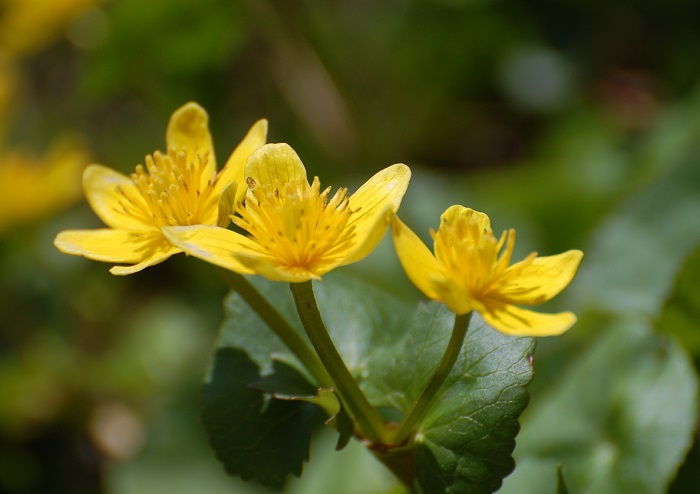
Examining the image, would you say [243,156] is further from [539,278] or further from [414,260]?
[539,278]

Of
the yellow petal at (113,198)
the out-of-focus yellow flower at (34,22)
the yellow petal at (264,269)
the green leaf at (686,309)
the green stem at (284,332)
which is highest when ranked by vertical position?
the out-of-focus yellow flower at (34,22)

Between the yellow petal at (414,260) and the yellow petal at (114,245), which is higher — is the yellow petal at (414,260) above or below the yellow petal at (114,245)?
below

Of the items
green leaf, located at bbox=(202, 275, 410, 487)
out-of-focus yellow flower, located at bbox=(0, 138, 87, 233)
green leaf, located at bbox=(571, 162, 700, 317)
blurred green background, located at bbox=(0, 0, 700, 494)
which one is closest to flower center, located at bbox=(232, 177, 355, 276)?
green leaf, located at bbox=(202, 275, 410, 487)

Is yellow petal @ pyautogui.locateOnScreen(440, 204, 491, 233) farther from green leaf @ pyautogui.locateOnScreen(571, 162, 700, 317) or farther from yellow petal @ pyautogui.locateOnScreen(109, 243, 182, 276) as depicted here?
green leaf @ pyautogui.locateOnScreen(571, 162, 700, 317)

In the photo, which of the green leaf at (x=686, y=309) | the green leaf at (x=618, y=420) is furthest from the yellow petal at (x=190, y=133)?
the green leaf at (x=686, y=309)

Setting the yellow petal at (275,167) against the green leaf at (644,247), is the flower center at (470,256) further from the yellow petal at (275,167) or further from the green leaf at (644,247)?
the green leaf at (644,247)

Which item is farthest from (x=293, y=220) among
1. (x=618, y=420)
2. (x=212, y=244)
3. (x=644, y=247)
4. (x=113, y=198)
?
(x=644, y=247)

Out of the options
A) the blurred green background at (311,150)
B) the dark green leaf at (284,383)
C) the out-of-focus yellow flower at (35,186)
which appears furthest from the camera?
the out-of-focus yellow flower at (35,186)

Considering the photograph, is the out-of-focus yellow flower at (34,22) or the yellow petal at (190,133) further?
the out-of-focus yellow flower at (34,22)
